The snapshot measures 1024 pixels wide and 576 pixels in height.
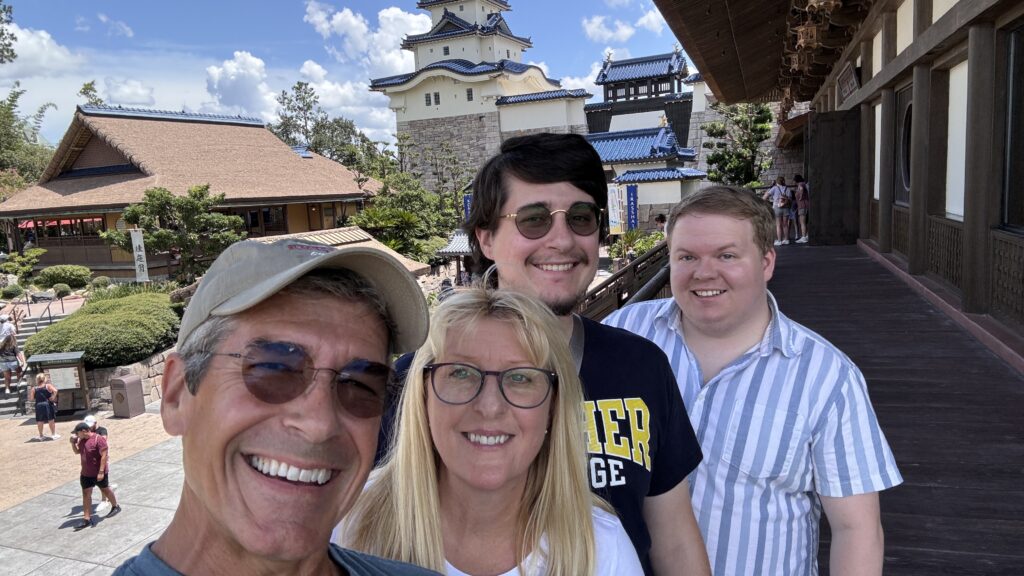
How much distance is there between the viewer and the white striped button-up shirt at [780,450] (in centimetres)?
176

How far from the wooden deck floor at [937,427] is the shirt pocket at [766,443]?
120 centimetres

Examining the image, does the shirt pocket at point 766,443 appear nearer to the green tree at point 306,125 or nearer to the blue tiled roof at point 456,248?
the blue tiled roof at point 456,248

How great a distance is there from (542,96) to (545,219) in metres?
37.1

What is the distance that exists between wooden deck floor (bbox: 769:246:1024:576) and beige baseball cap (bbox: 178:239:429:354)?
2.42 metres

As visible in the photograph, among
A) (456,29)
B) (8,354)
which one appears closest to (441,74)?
(456,29)

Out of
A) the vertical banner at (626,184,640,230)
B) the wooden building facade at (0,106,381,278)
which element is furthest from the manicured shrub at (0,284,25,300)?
the vertical banner at (626,184,640,230)

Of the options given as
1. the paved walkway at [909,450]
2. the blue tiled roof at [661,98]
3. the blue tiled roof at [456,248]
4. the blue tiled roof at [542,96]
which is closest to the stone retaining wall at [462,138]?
the blue tiled roof at [542,96]

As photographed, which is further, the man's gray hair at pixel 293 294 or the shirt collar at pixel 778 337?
the shirt collar at pixel 778 337

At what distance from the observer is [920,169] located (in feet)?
22.8

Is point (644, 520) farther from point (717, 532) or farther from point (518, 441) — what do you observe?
point (518, 441)

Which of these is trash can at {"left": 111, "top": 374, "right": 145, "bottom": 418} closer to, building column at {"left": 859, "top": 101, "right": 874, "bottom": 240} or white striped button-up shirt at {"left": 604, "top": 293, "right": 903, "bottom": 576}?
building column at {"left": 859, "top": 101, "right": 874, "bottom": 240}

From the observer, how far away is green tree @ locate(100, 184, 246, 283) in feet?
61.2

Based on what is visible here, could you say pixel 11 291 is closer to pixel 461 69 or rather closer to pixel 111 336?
pixel 111 336

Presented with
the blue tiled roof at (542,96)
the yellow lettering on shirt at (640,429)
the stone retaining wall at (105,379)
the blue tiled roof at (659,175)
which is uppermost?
the blue tiled roof at (542,96)
